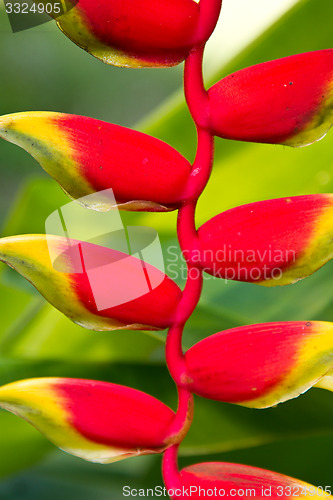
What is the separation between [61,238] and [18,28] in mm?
116

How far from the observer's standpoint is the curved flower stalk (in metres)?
0.27

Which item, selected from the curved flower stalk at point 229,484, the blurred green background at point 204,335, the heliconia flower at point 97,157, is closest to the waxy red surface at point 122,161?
the heliconia flower at point 97,157

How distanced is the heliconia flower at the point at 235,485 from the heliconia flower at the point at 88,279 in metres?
0.07

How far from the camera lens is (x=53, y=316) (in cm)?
50

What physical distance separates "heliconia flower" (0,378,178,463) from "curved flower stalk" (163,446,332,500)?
0.02m

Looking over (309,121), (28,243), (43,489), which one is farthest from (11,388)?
(43,489)

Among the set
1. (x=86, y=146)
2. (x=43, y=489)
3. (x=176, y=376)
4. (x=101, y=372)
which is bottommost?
(x=43, y=489)

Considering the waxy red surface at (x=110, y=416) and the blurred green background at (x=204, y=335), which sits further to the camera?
the blurred green background at (x=204, y=335)

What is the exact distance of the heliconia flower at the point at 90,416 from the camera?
0.86 ft

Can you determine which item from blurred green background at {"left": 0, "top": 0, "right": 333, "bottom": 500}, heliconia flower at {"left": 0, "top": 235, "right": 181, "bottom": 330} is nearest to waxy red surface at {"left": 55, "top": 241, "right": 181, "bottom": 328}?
heliconia flower at {"left": 0, "top": 235, "right": 181, "bottom": 330}

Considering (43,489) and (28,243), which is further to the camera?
(43,489)

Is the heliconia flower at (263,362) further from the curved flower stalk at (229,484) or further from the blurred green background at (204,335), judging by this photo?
the blurred green background at (204,335)

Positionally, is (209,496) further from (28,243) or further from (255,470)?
(28,243)

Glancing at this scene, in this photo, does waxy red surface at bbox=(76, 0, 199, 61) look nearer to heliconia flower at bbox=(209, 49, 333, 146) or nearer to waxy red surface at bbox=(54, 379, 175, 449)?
heliconia flower at bbox=(209, 49, 333, 146)
